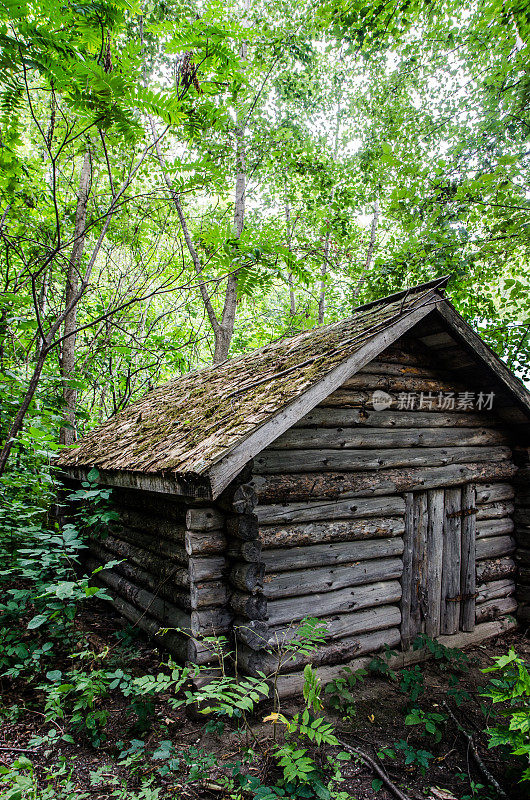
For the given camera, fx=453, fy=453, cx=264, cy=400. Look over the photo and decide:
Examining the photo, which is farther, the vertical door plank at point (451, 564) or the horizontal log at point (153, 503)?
the vertical door plank at point (451, 564)

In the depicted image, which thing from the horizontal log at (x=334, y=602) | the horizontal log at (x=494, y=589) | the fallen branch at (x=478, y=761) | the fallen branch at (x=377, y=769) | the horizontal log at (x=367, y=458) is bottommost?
the fallen branch at (x=478, y=761)

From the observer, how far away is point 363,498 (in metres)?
4.95

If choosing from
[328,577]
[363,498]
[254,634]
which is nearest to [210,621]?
[254,634]

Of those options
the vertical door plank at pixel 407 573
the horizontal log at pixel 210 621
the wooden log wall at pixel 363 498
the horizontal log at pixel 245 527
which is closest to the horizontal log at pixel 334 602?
the wooden log wall at pixel 363 498

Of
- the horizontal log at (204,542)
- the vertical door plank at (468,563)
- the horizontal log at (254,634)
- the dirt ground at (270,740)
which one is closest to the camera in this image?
the dirt ground at (270,740)

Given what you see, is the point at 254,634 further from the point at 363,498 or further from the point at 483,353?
the point at 483,353

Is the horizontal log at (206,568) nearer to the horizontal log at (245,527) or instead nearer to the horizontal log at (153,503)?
the horizontal log at (245,527)

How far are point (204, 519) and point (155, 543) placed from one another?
1408mm

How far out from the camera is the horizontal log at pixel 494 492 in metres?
6.19

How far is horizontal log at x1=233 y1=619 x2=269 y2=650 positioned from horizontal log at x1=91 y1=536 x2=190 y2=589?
652mm

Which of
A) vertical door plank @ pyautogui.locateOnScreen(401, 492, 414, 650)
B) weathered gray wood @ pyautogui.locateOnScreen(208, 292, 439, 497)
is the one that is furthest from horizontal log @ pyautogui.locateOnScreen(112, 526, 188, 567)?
vertical door plank @ pyautogui.locateOnScreen(401, 492, 414, 650)

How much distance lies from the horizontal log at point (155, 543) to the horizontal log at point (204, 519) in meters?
0.55

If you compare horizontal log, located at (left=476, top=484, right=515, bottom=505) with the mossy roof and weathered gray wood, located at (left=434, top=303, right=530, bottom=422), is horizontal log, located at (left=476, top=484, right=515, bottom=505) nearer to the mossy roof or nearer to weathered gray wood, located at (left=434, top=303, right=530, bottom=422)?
weathered gray wood, located at (left=434, top=303, right=530, bottom=422)

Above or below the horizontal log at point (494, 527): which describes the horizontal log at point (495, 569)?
below
